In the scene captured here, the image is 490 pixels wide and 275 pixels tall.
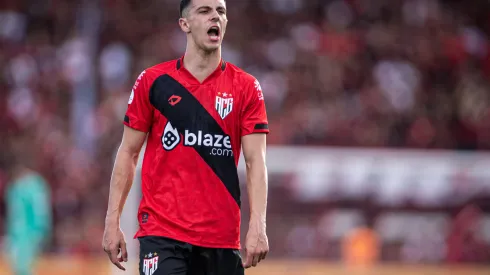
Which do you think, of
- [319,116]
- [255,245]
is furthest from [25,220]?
[255,245]

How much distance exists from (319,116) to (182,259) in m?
14.6

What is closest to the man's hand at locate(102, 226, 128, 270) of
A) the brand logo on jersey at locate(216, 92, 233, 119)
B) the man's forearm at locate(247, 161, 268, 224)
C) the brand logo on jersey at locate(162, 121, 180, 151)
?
the brand logo on jersey at locate(162, 121, 180, 151)

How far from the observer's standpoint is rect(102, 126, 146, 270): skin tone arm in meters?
5.77

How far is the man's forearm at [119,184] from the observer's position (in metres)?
5.81

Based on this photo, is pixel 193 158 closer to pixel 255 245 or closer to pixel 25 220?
pixel 255 245

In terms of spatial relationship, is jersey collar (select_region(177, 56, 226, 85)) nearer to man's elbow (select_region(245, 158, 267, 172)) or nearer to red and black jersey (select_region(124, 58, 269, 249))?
red and black jersey (select_region(124, 58, 269, 249))

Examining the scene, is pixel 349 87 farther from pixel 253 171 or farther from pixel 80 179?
pixel 253 171

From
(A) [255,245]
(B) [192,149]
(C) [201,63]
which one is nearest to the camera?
(A) [255,245]

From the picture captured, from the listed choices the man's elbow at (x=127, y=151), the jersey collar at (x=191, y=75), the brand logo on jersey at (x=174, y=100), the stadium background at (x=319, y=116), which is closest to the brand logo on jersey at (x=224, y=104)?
the jersey collar at (x=191, y=75)

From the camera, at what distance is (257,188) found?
577 centimetres

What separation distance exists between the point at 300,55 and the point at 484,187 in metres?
5.77

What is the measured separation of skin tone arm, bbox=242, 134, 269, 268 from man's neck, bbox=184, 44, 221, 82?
0.49 meters

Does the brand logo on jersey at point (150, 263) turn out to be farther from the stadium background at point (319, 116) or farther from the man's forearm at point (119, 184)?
the stadium background at point (319, 116)

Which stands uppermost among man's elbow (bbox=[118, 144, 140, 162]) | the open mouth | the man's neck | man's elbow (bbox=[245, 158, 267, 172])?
the open mouth
